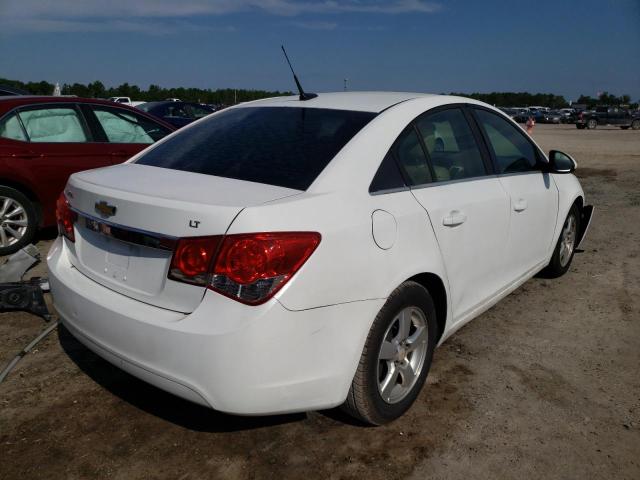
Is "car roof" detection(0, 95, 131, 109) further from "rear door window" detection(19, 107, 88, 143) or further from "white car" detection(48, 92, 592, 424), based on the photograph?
"white car" detection(48, 92, 592, 424)

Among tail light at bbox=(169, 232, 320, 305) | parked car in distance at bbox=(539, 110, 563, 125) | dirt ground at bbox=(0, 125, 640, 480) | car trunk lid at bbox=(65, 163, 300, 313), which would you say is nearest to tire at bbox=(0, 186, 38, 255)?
dirt ground at bbox=(0, 125, 640, 480)

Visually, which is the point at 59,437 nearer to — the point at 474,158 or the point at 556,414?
the point at 556,414

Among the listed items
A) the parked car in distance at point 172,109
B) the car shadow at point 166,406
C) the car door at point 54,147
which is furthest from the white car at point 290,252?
the parked car in distance at point 172,109

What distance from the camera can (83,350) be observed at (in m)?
3.48

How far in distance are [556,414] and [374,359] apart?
111 centimetres

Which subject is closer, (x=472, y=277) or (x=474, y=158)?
(x=472, y=277)

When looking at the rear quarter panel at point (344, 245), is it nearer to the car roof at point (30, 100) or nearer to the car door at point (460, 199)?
the car door at point (460, 199)

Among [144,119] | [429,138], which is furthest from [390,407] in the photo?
[144,119]

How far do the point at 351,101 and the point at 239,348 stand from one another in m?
1.68

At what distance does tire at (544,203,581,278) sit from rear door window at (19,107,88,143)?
4872 mm

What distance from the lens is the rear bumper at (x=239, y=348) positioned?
2053mm

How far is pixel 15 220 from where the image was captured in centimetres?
562

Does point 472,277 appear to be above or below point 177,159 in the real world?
below

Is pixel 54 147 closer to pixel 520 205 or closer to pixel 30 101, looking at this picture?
pixel 30 101
